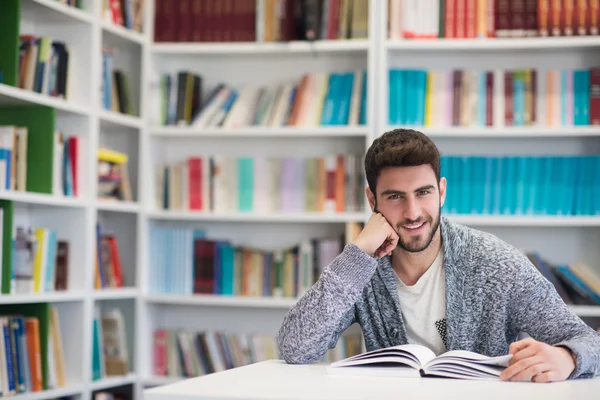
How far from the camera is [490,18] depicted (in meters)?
3.80

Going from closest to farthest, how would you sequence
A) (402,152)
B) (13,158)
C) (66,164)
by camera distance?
1. (402,152)
2. (13,158)
3. (66,164)

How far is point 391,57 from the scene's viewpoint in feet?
13.3

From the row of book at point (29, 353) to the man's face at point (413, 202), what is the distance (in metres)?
1.70

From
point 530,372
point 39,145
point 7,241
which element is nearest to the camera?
point 530,372

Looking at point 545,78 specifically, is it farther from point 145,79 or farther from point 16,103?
point 16,103

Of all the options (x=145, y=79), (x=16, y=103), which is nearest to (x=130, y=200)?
(x=145, y=79)

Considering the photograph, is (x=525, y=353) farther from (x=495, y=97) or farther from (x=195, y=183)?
(x=195, y=183)

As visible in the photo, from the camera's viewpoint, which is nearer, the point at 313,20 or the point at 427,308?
the point at 427,308

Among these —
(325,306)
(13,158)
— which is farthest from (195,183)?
(325,306)

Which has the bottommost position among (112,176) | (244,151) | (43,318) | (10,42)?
(43,318)

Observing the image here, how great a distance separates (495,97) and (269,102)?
1034mm

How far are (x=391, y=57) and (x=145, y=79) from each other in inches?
45.5

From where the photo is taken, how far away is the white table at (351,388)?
141 centimetres

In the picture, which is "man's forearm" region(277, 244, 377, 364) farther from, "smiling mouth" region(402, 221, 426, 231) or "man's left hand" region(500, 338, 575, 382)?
"man's left hand" region(500, 338, 575, 382)
